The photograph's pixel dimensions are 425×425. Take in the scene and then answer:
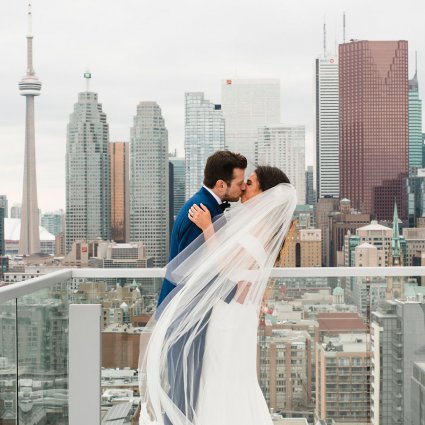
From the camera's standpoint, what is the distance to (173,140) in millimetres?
43594

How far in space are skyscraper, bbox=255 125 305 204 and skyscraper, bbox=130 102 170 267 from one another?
23.1 ft

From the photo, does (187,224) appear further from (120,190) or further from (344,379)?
(120,190)

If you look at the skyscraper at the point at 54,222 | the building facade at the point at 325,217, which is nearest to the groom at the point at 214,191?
the building facade at the point at 325,217

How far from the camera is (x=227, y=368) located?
9.00 ft

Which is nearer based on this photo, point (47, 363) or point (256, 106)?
point (47, 363)

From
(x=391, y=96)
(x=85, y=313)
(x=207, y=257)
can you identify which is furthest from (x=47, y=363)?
(x=391, y=96)

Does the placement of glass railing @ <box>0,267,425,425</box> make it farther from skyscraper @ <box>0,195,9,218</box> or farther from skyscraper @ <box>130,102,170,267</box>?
skyscraper @ <box>0,195,9,218</box>

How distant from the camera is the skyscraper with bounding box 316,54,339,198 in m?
42.3

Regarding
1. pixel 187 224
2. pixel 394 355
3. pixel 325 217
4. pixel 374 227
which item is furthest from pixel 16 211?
pixel 187 224

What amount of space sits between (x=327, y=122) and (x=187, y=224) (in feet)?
146

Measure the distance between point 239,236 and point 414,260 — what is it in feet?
85.8

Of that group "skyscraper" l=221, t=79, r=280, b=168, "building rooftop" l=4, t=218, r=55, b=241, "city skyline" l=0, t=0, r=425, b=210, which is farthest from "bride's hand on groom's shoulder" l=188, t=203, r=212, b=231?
"building rooftop" l=4, t=218, r=55, b=241

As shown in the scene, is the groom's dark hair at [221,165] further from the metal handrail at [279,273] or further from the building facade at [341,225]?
the building facade at [341,225]

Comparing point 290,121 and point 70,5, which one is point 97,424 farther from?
point 70,5
